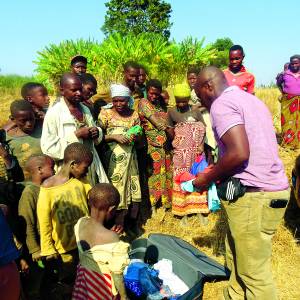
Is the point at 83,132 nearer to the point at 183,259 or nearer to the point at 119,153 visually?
the point at 119,153

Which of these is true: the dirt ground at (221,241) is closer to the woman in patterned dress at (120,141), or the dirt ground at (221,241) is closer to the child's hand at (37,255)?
the woman in patterned dress at (120,141)

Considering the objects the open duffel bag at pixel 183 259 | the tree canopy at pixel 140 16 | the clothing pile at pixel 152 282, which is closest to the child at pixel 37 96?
the open duffel bag at pixel 183 259

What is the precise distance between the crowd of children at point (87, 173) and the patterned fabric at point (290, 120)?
2.55 m

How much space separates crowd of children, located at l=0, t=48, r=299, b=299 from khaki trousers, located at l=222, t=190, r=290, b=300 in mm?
852

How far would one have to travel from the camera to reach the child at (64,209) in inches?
111

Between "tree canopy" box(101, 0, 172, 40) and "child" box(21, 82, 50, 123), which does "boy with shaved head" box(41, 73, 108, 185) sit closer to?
"child" box(21, 82, 50, 123)

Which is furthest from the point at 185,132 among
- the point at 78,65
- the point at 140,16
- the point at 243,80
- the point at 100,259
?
the point at 140,16

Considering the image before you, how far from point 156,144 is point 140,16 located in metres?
27.7

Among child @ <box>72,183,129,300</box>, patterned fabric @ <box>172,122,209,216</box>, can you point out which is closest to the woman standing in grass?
patterned fabric @ <box>172,122,209,216</box>

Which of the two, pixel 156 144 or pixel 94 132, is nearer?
pixel 94 132

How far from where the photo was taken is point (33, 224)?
2.90m

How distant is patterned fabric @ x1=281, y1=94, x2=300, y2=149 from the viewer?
6.78m

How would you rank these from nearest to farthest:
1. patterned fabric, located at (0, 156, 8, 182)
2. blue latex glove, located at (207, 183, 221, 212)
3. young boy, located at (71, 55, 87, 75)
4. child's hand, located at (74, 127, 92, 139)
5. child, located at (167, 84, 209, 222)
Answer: patterned fabric, located at (0, 156, 8, 182) < blue latex glove, located at (207, 183, 221, 212) < child's hand, located at (74, 127, 92, 139) < child, located at (167, 84, 209, 222) < young boy, located at (71, 55, 87, 75)

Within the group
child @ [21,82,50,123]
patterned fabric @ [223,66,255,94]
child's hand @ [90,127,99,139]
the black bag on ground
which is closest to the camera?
the black bag on ground
